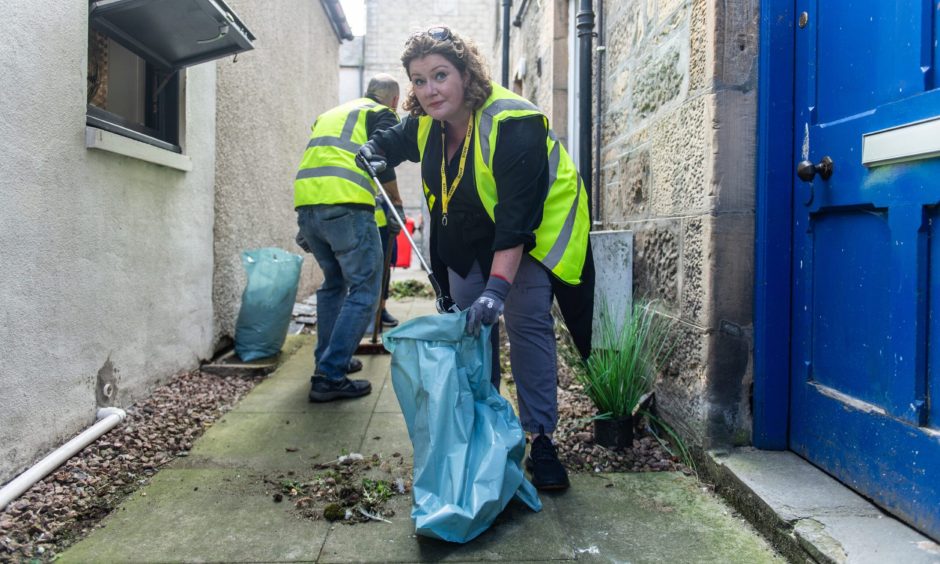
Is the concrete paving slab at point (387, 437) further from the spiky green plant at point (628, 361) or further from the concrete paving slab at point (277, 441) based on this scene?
the spiky green plant at point (628, 361)

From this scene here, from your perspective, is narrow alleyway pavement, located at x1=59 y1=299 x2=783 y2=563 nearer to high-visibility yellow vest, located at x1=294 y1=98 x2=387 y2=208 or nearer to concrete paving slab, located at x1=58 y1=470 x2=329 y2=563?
concrete paving slab, located at x1=58 y1=470 x2=329 y2=563

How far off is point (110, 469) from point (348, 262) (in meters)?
1.51

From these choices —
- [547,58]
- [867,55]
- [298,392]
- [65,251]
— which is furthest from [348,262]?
[547,58]

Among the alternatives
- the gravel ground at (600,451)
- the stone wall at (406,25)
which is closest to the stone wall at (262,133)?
the gravel ground at (600,451)

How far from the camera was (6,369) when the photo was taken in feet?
7.41

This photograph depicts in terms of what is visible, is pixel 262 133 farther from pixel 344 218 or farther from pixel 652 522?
pixel 652 522

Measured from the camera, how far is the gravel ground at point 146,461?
2.09m

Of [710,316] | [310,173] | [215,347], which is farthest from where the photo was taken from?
[215,347]

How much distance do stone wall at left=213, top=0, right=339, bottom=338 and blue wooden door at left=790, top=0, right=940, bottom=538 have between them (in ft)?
11.5

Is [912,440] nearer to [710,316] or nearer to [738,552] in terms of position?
[738,552]

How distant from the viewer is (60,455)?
2.49 meters

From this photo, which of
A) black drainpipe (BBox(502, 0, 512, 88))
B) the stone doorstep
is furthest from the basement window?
black drainpipe (BBox(502, 0, 512, 88))

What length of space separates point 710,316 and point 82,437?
2.47 meters

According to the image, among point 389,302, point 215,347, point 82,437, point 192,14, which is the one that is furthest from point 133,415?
point 389,302
